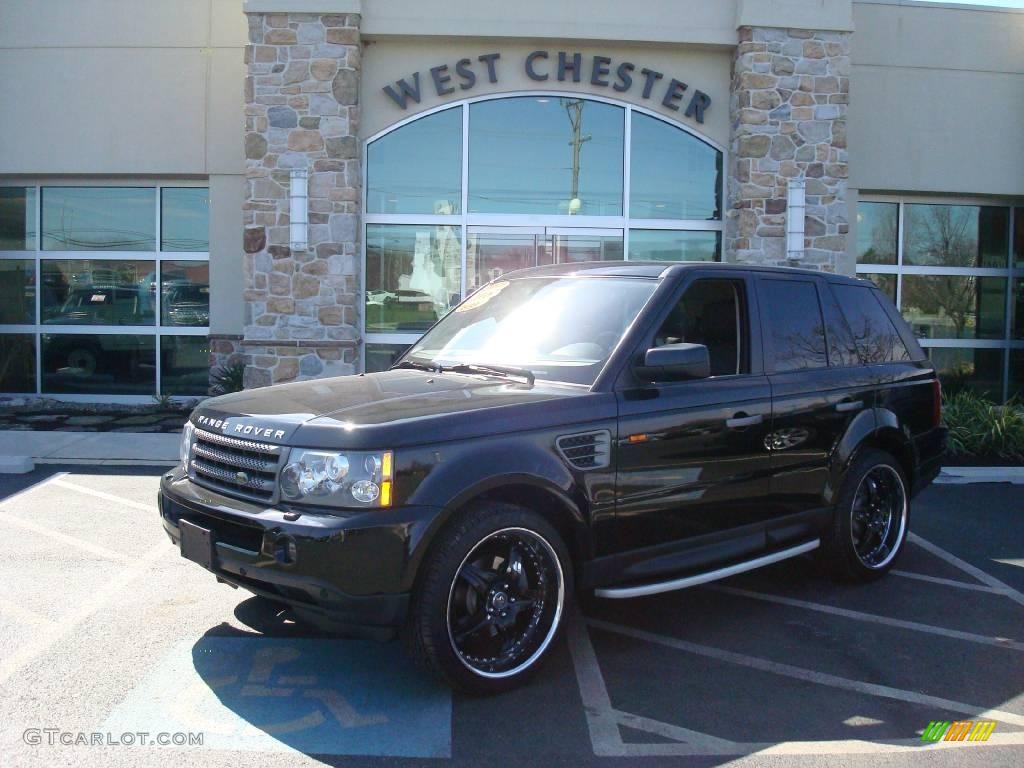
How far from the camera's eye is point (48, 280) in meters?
14.2

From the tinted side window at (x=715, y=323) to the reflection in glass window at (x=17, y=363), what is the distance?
12038 mm

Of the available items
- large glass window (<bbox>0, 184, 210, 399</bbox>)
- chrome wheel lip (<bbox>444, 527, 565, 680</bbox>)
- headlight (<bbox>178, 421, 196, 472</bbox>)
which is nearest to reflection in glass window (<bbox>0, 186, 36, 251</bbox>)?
large glass window (<bbox>0, 184, 210, 399</bbox>)

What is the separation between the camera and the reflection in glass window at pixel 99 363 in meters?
14.1

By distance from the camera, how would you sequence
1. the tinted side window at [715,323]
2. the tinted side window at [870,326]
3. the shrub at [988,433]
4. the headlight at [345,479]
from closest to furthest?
the headlight at [345,479] < the tinted side window at [715,323] < the tinted side window at [870,326] < the shrub at [988,433]

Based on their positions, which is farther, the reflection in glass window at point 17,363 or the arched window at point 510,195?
the reflection in glass window at point 17,363

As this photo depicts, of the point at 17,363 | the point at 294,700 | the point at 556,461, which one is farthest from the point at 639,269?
the point at 17,363

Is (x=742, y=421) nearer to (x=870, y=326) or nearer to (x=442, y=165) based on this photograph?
(x=870, y=326)

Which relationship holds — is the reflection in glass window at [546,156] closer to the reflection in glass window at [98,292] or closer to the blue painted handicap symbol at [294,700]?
the reflection in glass window at [98,292]

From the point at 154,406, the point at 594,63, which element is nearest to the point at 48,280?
the point at 154,406

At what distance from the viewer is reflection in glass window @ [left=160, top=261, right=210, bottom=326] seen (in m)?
14.0

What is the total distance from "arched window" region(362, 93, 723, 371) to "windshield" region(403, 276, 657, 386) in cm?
721

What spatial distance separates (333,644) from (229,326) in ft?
31.3

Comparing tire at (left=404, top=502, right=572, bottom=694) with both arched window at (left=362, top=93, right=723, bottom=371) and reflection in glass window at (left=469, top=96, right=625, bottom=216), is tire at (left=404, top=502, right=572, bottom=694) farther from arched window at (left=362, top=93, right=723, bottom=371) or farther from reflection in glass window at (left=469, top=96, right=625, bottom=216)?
reflection in glass window at (left=469, top=96, right=625, bottom=216)

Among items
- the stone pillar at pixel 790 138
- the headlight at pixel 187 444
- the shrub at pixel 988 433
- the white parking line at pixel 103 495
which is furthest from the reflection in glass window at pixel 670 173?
the headlight at pixel 187 444
